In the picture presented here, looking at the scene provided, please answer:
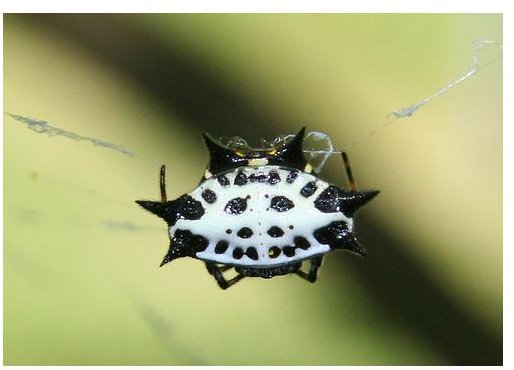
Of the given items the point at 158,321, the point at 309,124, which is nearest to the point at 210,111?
the point at 309,124

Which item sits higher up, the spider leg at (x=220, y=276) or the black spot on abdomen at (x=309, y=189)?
the black spot on abdomen at (x=309, y=189)

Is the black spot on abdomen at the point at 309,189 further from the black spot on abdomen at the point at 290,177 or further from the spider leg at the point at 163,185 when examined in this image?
the spider leg at the point at 163,185

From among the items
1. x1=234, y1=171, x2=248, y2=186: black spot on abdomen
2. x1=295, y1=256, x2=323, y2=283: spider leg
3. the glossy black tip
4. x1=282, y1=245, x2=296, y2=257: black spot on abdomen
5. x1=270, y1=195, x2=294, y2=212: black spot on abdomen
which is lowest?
x1=295, y1=256, x2=323, y2=283: spider leg

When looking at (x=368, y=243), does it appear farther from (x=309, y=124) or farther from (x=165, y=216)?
(x=165, y=216)

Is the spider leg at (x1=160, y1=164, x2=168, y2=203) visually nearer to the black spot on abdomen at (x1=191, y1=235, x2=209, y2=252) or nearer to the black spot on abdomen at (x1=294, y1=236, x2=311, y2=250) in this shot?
the black spot on abdomen at (x1=191, y1=235, x2=209, y2=252)

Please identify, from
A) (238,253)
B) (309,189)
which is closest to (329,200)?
(309,189)

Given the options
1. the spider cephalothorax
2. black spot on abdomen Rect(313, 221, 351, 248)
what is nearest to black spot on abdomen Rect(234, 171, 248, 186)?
the spider cephalothorax

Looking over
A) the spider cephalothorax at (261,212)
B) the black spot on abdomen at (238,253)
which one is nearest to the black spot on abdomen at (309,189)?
the spider cephalothorax at (261,212)
